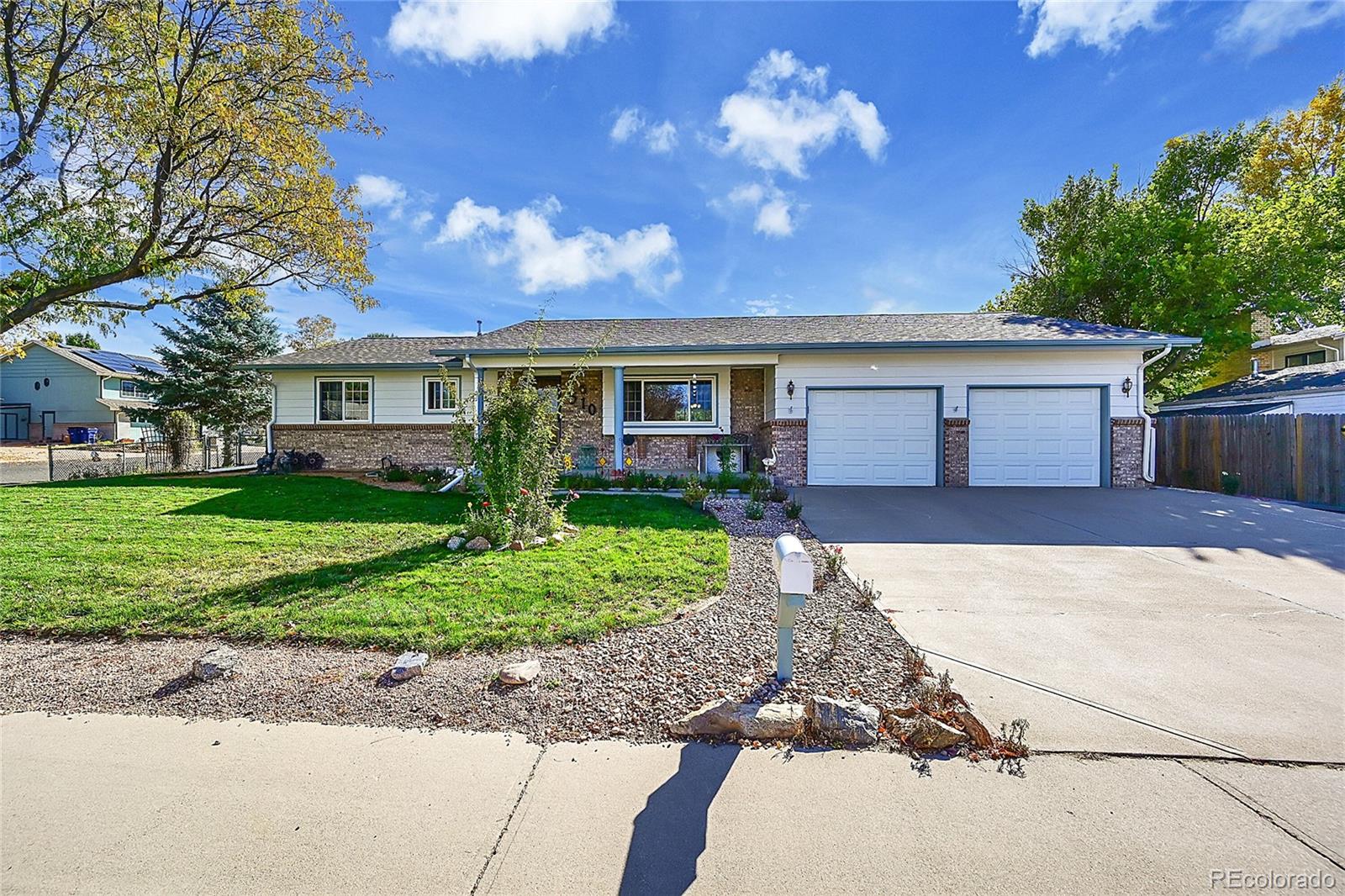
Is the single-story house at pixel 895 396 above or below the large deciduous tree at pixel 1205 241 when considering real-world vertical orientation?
below

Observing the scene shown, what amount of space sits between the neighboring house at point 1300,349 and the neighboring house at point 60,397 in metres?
53.6

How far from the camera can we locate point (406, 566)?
5.41 metres

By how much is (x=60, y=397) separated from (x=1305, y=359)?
6060 centimetres

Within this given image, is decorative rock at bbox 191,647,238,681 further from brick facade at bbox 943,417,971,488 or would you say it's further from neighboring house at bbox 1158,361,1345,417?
neighboring house at bbox 1158,361,1345,417

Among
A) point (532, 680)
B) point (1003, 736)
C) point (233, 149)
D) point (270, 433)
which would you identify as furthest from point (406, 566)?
point (270, 433)

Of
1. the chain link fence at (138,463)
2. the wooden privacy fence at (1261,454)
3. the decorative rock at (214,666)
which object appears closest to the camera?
the decorative rock at (214,666)

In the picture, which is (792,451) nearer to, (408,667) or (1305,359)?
(408,667)

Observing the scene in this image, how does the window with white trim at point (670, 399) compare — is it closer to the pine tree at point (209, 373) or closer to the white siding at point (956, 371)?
the white siding at point (956, 371)

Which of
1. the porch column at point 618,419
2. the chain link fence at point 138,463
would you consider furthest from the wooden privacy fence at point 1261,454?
the chain link fence at point 138,463

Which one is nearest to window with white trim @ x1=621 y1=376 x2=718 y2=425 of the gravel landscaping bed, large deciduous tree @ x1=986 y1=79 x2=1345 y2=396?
the gravel landscaping bed

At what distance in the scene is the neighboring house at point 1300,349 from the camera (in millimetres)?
17656

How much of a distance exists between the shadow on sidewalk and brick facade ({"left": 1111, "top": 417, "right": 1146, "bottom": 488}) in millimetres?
12831

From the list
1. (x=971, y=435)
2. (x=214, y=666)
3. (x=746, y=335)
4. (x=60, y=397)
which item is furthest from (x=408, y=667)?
(x=60, y=397)

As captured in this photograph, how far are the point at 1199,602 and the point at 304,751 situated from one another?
6.64 m
